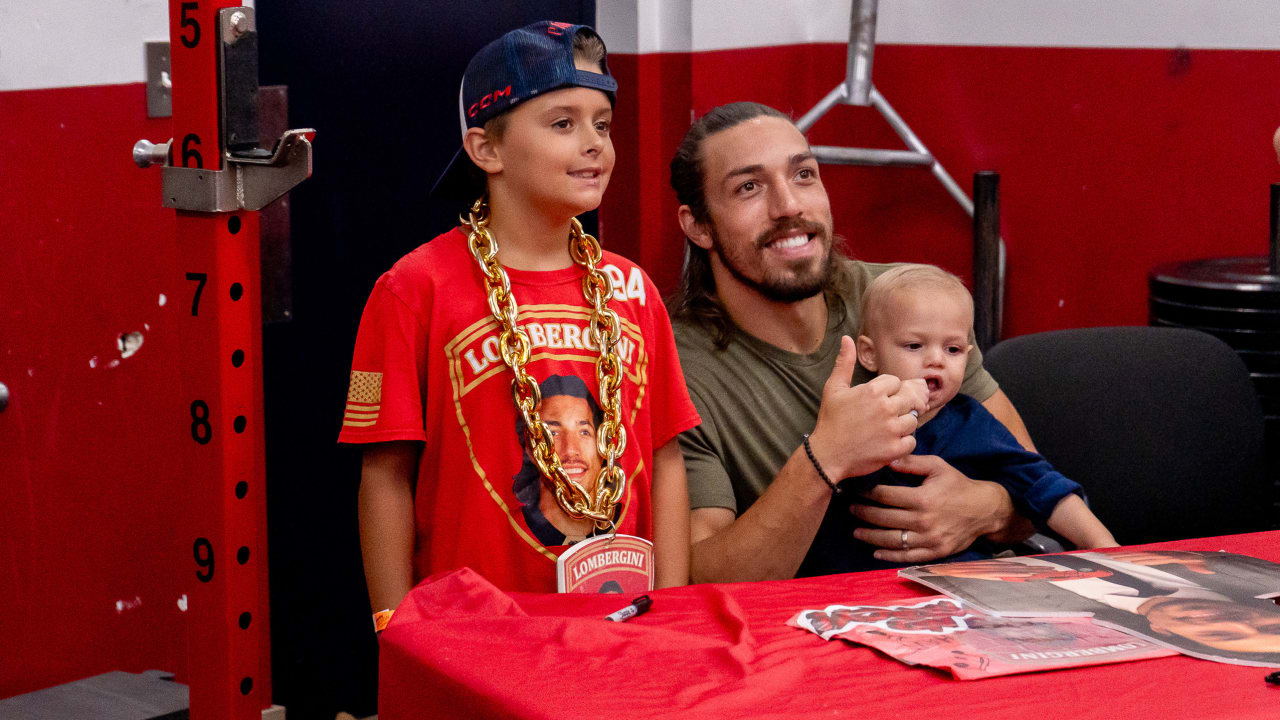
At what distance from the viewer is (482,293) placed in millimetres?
1585

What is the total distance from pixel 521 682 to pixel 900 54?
2.54m

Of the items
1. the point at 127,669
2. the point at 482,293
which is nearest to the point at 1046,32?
the point at 482,293

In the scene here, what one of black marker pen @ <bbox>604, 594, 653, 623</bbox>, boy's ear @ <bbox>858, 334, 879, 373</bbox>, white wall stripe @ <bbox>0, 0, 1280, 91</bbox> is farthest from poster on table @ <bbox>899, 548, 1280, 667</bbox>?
white wall stripe @ <bbox>0, 0, 1280, 91</bbox>

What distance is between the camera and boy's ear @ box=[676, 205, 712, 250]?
6.87ft

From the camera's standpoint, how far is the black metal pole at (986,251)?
9.75ft

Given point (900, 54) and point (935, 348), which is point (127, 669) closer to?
point (935, 348)

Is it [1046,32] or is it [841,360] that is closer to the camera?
[841,360]

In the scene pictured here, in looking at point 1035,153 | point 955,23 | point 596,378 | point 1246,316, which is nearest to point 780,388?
point 596,378

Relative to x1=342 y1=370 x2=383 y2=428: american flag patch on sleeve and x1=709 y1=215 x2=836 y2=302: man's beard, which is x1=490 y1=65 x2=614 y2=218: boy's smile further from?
x1=709 y1=215 x2=836 y2=302: man's beard

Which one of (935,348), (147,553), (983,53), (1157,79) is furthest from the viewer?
(983,53)

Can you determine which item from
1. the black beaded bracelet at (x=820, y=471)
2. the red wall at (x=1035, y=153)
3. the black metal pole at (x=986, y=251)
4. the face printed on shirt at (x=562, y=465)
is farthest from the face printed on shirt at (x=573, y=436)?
the black metal pole at (x=986, y=251)

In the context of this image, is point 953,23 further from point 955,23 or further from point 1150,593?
point 1150,593

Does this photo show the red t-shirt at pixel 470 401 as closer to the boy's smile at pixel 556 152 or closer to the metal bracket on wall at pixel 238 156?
the boy's smile at pixel 556 152

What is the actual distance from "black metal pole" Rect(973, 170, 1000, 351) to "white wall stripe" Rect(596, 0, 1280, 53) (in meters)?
0.40
